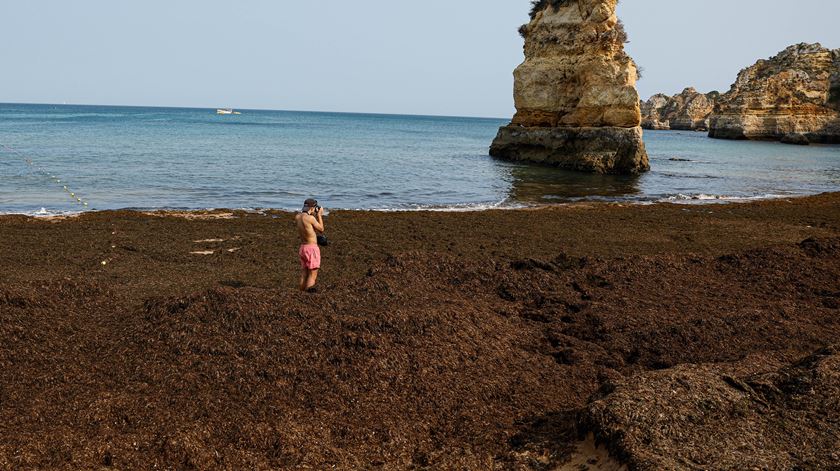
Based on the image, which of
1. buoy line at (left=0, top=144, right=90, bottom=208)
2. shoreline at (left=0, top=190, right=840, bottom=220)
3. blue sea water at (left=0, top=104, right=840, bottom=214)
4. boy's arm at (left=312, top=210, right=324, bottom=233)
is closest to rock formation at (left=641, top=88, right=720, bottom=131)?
blue sea water at (left=0, top=104, right=840, bottom=214)

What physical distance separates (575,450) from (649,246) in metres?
10.4

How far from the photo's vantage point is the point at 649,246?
1417cm

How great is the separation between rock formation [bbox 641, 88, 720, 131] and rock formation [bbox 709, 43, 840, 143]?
41603 mm

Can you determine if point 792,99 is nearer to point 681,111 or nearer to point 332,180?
point 681,111

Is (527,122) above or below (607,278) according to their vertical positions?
above

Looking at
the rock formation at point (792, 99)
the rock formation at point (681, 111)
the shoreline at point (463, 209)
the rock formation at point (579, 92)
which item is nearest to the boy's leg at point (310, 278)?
the shoreline at point (463, 209)

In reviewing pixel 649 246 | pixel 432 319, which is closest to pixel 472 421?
pixel 432 319

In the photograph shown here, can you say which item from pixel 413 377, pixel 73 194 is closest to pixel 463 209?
pixel 73 194

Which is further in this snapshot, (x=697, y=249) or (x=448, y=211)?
(x=448, y=211)

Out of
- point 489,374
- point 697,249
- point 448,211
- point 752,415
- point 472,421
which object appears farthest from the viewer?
point 448,211

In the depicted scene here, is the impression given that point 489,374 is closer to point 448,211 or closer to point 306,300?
point 306,300

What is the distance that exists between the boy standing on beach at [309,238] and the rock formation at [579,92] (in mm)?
26581

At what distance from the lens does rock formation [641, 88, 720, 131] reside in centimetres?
11875

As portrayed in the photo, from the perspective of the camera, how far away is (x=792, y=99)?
224 feet
